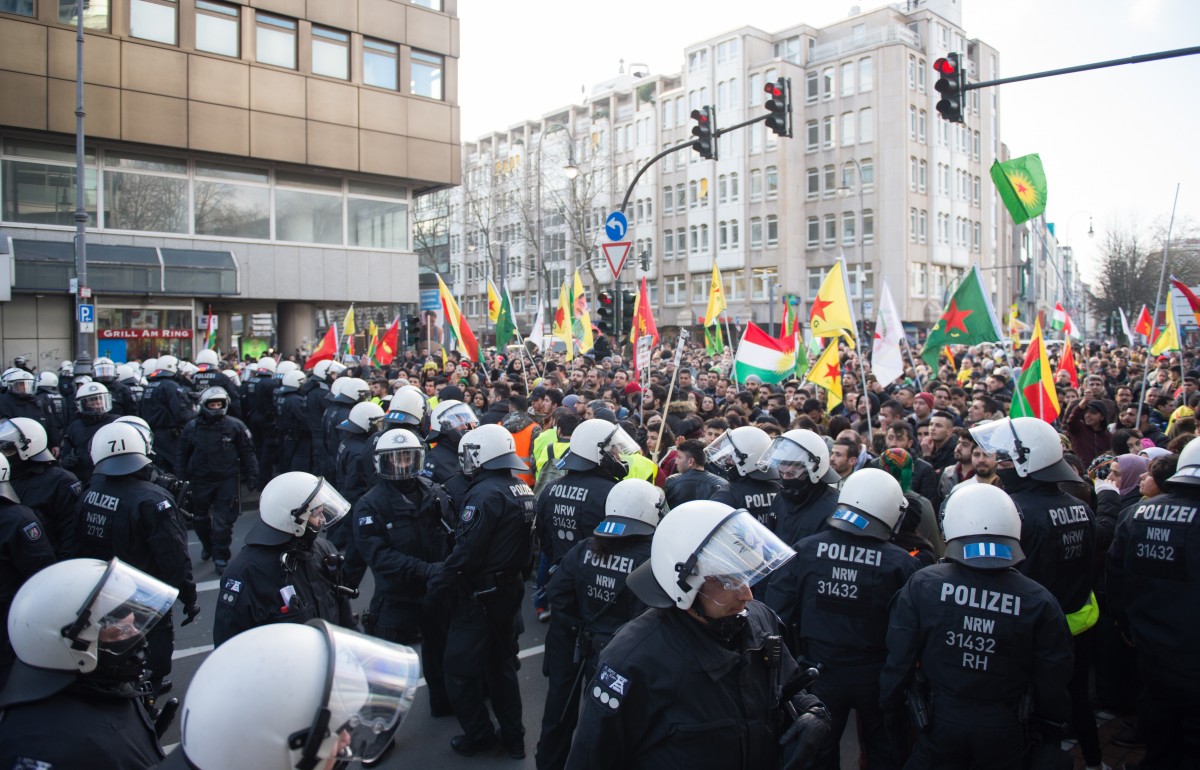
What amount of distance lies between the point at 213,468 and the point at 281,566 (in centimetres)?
558

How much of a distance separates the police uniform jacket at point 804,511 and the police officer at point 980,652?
1472 millimetres

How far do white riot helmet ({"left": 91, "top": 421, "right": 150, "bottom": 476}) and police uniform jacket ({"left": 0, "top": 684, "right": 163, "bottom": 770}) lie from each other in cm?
320

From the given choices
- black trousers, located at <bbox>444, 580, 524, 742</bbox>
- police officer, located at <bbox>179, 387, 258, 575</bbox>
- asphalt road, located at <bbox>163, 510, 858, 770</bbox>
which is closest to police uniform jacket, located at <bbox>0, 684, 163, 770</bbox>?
black trousers, located at <bbox>444, 580, 524, 742</bbox>

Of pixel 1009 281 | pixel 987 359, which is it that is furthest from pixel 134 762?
pixel 1009 281

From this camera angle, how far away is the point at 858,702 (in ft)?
14.1

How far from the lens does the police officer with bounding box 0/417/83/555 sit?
5986 mm

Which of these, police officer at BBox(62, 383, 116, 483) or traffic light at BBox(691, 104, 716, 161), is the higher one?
traffic light at BBox(691, 104, 716, 161)

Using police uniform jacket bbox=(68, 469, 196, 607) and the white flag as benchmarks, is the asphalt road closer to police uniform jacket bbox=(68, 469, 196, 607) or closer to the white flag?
police uniform jacket bbox=(68, 469, 196, 607)

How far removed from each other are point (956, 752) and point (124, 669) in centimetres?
347

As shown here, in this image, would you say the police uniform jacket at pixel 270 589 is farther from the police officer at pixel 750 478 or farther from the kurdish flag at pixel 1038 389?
the kurdish flag at pixel 1038 389

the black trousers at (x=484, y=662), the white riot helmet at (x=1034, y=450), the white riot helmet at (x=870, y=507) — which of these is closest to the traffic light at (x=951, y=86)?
the white riot helmet at (x=1034, y=450)

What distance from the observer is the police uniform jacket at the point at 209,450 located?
940 centimetres

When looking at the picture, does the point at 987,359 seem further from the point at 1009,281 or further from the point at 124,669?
the point at 1009,281

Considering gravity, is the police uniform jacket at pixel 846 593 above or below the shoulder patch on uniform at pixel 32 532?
below
